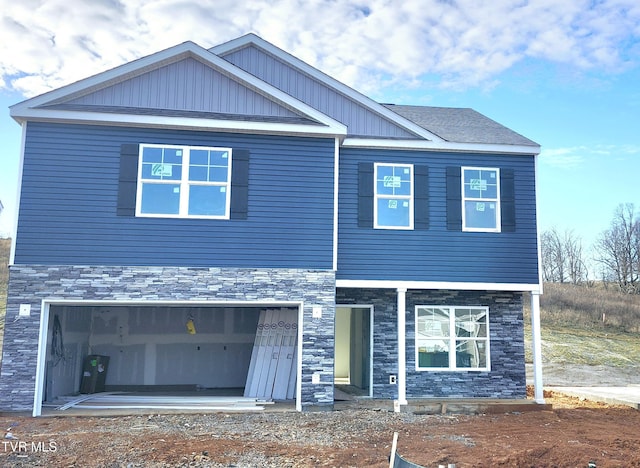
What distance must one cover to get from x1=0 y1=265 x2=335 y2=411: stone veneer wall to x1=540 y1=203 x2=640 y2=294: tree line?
119 ft

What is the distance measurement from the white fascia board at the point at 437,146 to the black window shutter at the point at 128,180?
4.18m

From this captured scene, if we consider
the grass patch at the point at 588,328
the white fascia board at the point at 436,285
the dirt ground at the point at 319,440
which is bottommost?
the dirt ground at the point at 319,440

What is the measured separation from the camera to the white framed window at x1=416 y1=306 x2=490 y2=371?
12984mm

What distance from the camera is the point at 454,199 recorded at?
12.6m

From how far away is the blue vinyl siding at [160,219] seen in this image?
10836 mm

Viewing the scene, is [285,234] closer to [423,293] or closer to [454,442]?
[423,293]

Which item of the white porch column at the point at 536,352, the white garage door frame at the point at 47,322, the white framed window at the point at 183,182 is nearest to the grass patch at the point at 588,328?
the white porch column at the point at 536,352

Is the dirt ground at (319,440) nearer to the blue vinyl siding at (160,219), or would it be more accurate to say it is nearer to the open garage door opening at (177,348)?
the open garage door opening at (177,348)

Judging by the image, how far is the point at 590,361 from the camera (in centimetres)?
2303

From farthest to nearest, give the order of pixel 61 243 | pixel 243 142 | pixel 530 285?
pixel 530 285
pixel 243 142
pixel 61 243

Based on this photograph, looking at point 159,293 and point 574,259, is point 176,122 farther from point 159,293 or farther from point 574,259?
point 574,259

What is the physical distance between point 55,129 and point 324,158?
5089 mm

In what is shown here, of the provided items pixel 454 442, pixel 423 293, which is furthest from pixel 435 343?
pixel 454 442

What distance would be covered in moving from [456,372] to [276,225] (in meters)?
5.19
